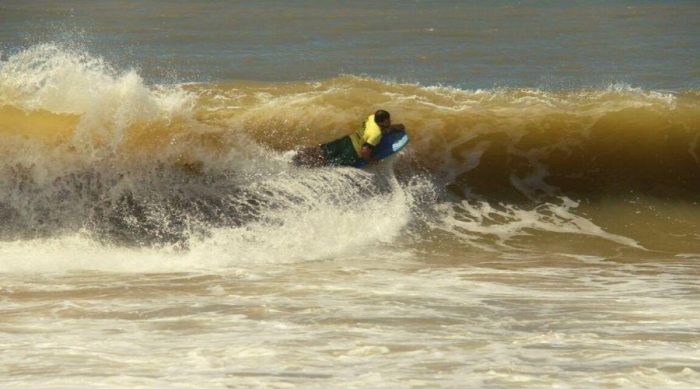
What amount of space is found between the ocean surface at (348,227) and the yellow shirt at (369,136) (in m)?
0.41

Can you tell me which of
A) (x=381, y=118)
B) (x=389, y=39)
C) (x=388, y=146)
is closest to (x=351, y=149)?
(x=388, y=146)

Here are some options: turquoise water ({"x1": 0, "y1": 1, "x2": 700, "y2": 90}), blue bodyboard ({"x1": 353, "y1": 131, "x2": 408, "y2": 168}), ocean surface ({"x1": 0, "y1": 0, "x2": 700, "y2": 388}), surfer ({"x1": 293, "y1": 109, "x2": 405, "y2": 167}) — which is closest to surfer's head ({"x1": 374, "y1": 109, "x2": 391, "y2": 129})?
surfer ({"x1": 293, "y1": 109, "x2": 405, "y2": 167})

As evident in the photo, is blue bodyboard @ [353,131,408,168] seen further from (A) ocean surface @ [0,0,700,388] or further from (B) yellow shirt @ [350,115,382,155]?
(A) ocean surface @ [0,0,700,388]

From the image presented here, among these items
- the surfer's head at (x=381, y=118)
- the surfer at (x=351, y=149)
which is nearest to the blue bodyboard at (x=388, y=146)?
the surfer at (x=351, y=149)

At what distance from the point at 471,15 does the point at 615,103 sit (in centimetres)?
2040

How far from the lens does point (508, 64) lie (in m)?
27.9

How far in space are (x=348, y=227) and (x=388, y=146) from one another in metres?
1.32

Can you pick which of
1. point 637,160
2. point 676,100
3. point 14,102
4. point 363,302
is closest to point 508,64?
point 676,100

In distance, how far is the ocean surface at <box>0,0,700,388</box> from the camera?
868 cm

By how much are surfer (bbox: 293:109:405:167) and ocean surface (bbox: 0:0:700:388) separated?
0.15 meters

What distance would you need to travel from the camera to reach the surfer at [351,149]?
50.0 ft

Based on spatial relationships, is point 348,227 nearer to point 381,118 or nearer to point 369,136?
point 369,136

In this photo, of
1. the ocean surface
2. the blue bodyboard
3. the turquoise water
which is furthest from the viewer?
the turquoise water

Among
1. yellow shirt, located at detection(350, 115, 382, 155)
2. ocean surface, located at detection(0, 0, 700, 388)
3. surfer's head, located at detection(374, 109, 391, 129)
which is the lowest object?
ocean surface, located at detection(0, 0, 700, 388)
